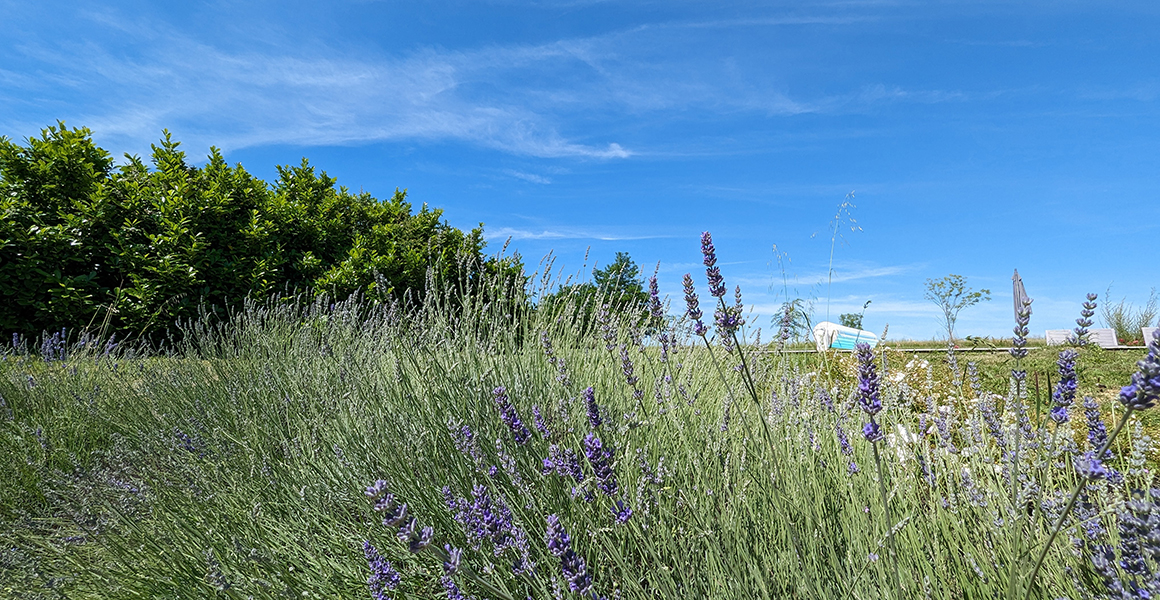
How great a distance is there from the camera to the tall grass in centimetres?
163

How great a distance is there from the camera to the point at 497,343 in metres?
3.32

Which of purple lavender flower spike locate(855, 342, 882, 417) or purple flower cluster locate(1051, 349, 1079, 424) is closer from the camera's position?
purple lavender flower spike locate(855, 342, 882, 417)

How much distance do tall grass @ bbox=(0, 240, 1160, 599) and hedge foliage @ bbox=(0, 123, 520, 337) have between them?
3.59 metres

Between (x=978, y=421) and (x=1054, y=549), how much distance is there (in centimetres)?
81

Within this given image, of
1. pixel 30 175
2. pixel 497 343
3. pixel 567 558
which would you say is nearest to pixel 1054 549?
pixel 567 558

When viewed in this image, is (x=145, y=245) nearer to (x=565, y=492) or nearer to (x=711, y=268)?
(x=565, y=492)

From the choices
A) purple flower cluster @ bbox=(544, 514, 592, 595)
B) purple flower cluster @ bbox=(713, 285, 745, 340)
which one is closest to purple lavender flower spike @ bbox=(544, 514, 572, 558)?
purple flower cluster @ bbox=(544, 514, 592, 595)

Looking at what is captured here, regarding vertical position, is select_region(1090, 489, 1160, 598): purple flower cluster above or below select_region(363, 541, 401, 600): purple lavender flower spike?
above

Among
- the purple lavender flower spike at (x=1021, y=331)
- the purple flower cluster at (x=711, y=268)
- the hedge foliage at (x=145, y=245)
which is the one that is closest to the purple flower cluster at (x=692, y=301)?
the purple flower cluster at (x=711, y=268)

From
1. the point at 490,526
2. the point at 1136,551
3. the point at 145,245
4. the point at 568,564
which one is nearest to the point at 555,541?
the point at 568,564

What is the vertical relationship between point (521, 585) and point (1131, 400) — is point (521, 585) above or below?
below

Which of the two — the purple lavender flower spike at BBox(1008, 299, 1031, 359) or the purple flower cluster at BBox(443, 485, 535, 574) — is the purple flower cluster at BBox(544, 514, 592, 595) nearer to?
the purple flower cluster at BBox(443, 485, 535, 574)

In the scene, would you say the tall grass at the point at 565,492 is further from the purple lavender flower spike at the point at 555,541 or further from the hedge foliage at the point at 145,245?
the hedge foliage at the point at 145,245

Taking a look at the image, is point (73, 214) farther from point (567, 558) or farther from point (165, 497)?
point (567, 558)
